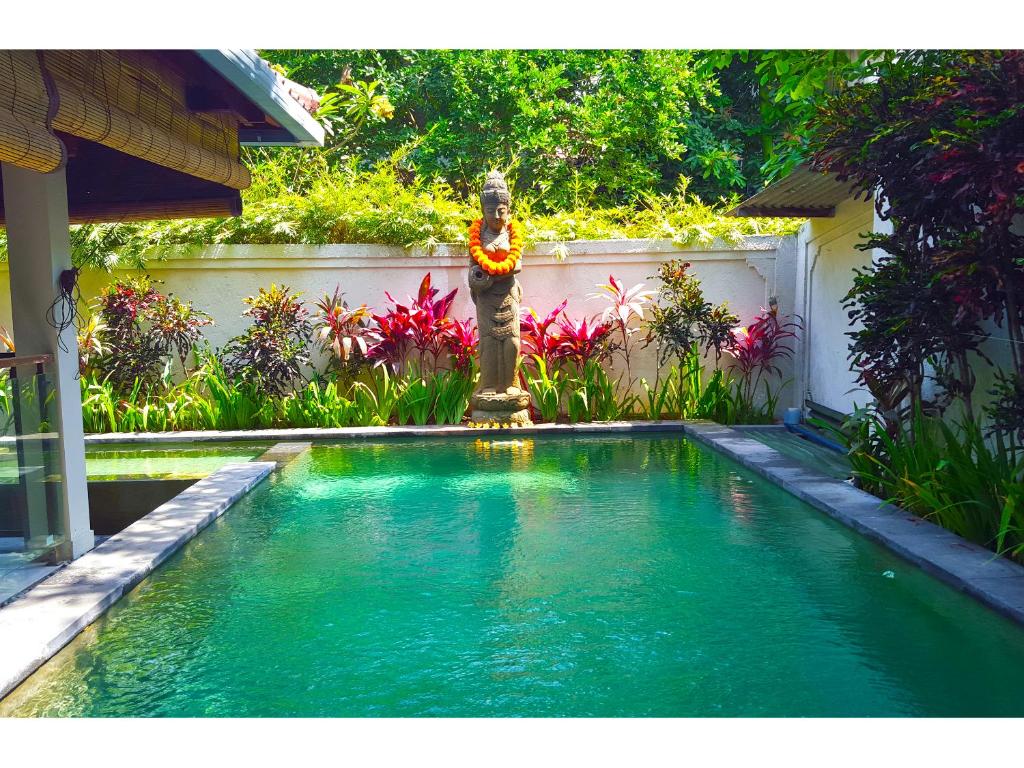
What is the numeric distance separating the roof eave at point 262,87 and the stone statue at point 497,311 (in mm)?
3695

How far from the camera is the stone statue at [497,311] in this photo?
9.55m

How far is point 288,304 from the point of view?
10.0 m

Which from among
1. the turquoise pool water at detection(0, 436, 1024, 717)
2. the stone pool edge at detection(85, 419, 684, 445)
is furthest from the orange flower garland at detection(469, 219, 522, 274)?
the turquoise pool water at detection(0, 436, 1024, 717)

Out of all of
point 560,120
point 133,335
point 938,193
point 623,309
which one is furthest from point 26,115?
point 560,120

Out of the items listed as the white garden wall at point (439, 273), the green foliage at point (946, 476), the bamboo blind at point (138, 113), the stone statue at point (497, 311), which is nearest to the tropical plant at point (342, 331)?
the white garden wall at point (439, 273)

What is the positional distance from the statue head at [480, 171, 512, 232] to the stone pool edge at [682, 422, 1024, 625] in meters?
3.64

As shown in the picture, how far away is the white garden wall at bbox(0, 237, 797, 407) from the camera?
1048 centimetres

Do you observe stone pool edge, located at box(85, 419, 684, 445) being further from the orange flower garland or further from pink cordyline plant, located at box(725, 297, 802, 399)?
the orange flower garland

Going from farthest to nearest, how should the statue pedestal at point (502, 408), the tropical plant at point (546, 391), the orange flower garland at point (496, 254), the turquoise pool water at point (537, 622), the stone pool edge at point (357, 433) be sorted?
the tropical plant at point (546, 391)
the statue pedestal at point (502, 408)
the orange flower garland at point (496, 254)
the stone pool edge at point (357, 433)
the turquoise pool water at point (537, 622)

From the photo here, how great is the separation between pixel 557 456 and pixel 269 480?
94.1 inches

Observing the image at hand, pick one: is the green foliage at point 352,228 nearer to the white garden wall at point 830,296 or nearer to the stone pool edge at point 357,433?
the white garden wall at point 830,296
